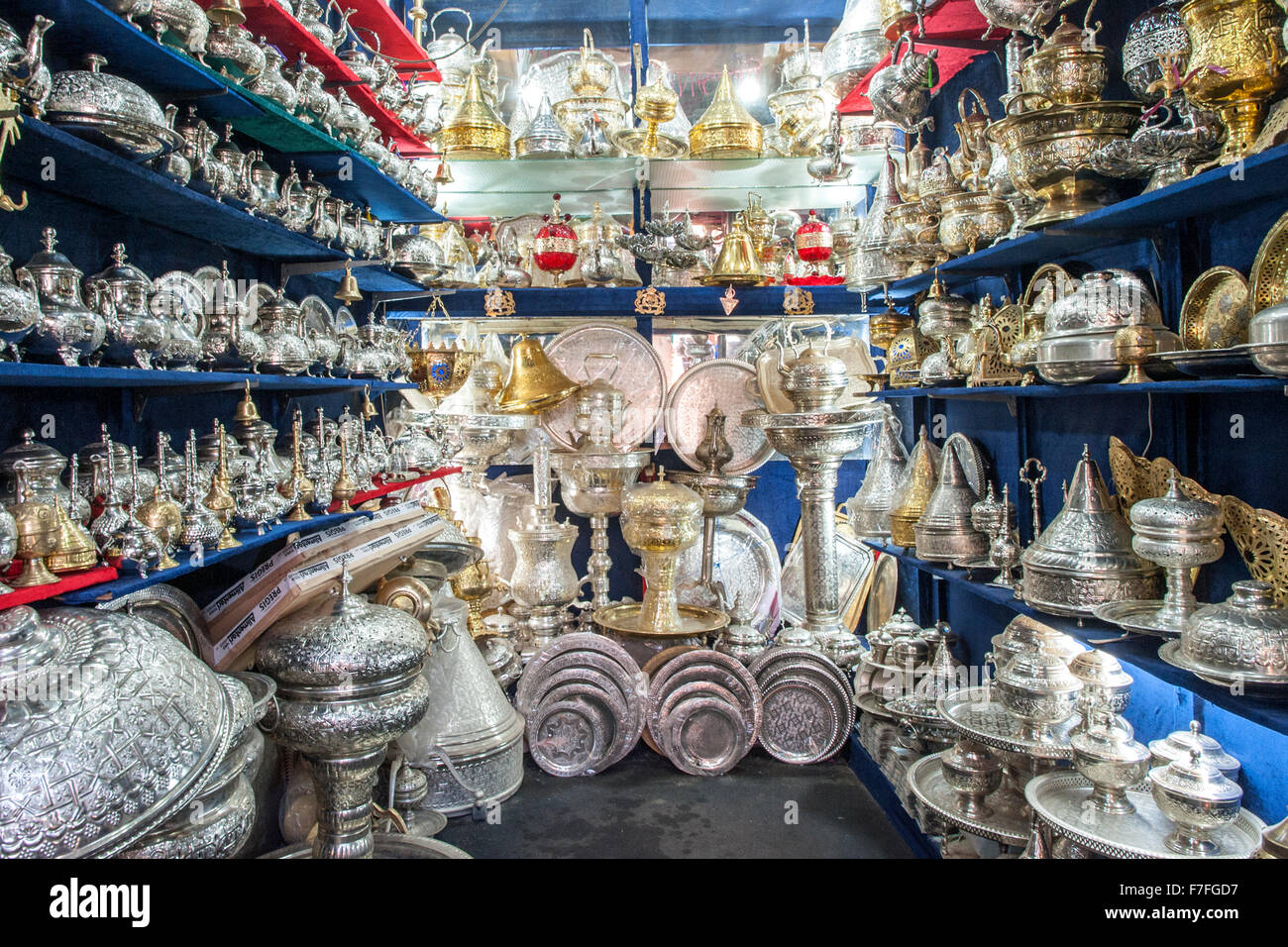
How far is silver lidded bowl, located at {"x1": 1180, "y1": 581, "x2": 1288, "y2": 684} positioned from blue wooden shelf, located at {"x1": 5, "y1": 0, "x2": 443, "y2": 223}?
2390 mm

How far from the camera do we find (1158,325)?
1927mm

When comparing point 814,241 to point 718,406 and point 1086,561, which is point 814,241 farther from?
point 1086,561

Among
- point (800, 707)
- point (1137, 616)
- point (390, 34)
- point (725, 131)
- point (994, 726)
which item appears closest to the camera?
point (1137, 616)

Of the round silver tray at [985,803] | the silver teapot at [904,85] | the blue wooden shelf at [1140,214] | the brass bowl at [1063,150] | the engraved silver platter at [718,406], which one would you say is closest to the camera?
the blue wooden shelf at [1140,214]

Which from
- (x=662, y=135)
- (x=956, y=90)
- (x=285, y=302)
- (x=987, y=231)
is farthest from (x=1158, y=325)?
(x=662, y=135)

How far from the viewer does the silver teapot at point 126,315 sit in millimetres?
1767

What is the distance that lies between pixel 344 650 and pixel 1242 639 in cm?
176

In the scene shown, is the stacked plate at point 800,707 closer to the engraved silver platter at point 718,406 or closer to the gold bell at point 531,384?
the engraved silver platter at point 718,406

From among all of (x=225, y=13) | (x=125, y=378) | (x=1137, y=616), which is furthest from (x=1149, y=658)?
(x=225, y=13)

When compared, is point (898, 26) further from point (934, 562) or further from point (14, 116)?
point (14, 116)

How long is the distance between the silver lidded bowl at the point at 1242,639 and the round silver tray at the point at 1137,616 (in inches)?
6.7

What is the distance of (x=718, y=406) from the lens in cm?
414

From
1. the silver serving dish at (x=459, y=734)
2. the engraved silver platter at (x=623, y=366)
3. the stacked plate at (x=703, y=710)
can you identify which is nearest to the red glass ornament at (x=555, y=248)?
the engraved silver platter at (x=623, y=366)

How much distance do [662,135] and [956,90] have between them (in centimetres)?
132
